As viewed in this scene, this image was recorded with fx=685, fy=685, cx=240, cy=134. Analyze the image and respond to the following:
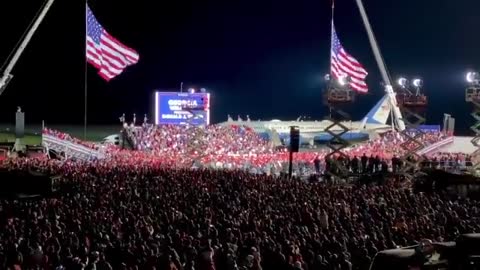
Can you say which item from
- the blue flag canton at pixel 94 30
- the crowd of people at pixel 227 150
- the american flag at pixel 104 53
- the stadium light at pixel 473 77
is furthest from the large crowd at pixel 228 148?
the blue flag canton at pixel 94 30

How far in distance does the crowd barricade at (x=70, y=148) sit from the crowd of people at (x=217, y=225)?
16.4m

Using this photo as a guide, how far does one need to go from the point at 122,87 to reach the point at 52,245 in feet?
298

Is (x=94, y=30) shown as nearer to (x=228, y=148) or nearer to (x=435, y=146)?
(x=228, y=148)

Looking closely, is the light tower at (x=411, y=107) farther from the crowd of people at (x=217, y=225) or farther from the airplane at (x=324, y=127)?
the airplane at (x=324, y=127)

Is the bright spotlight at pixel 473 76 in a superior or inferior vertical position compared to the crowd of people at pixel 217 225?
superior

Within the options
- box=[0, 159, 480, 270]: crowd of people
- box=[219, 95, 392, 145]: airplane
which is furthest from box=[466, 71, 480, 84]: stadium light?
box=[219, 95, 392, 145]: airplane

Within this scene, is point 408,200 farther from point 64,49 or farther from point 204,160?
point 64,49

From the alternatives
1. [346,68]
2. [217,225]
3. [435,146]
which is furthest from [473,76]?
[217,225]

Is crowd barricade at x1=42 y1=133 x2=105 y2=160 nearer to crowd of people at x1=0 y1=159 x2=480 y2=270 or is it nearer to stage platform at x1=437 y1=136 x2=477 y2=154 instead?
crowd of people at x1=0 y1=159 x2=480 y2=270

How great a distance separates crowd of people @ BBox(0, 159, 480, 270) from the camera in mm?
13180

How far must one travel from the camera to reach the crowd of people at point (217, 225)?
1318 centimetres

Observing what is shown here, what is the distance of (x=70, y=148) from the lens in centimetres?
4312

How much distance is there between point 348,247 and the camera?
45.7 feet

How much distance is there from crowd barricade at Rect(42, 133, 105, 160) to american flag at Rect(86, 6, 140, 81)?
6767 millimetres
